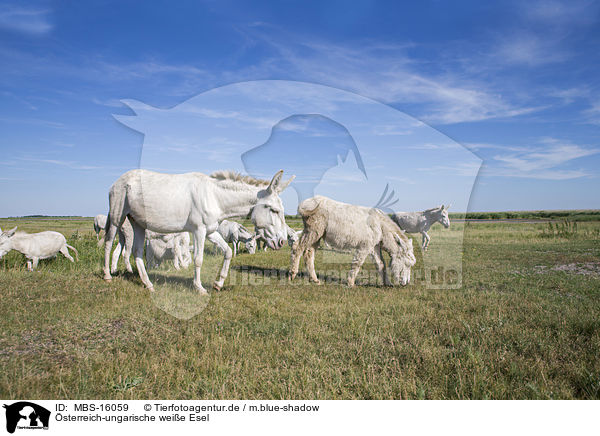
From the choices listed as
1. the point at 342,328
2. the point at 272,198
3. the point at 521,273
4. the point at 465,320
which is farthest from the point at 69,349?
the point at 521,273

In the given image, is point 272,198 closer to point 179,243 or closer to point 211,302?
point 211,302

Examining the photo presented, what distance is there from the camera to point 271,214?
300 inches

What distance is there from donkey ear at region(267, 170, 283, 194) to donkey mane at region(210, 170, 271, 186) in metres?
0.31

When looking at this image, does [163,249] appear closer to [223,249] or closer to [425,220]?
[223,249]

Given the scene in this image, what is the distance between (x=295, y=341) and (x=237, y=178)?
14.3 ft

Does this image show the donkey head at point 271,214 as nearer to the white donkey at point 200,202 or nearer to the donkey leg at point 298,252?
the white donkey at point 200,202

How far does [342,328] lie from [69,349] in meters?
4.16

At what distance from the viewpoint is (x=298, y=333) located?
5.22 m

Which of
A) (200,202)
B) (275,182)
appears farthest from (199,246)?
(275,182)

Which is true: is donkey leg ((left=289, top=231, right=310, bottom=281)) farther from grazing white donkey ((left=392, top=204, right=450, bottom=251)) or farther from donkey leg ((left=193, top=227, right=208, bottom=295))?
grazing white donkey ((left=392, top=204, right=450, bottom=251))

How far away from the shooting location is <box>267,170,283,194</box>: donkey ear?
7.30 m

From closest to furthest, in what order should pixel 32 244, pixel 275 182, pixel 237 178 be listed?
pixel 275 182 → pixel 237 178 → pixel 32 244
